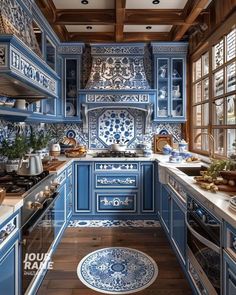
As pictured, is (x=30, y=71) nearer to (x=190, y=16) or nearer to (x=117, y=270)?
(x=117, y=270)

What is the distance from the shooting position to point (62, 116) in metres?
3.96

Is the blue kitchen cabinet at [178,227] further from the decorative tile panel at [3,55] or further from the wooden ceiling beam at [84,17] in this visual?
the wooden ceiling beam at [84,17]

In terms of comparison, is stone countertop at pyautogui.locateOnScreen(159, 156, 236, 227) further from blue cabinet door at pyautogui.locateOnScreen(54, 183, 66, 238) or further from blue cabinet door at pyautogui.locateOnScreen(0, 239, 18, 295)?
blue cabinet door at pyautogui.locateOnScreen(54, 183, 66, 238)

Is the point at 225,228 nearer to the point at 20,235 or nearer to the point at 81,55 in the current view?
the point at 20,235

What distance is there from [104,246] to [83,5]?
9.10 ft

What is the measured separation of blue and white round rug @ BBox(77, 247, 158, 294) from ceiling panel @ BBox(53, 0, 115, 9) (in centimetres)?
275

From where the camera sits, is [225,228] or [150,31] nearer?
[225,228]

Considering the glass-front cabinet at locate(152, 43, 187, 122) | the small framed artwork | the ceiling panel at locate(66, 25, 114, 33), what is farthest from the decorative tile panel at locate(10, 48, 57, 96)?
the small framed artwork

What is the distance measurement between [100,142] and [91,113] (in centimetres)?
49

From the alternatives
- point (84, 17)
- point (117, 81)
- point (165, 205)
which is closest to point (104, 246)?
point (165, 205)

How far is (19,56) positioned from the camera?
5.51 feet

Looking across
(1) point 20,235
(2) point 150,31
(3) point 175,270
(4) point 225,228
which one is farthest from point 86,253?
(2) point 150,31

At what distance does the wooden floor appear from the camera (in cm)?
210

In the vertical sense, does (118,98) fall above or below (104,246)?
above
